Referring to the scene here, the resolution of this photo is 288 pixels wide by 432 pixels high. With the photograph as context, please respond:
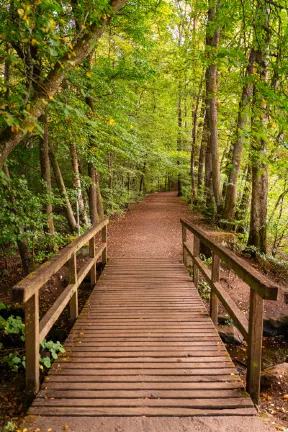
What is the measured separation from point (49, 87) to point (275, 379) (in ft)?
16.0

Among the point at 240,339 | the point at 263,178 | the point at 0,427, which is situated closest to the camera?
the point at 0,427

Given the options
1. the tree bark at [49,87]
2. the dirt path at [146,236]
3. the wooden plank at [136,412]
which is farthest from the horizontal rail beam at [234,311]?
the dirt path at [146,236]

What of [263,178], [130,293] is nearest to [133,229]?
[263,178]

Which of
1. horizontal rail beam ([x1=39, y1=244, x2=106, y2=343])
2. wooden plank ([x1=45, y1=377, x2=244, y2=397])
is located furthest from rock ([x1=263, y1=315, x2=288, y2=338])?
horizontal rail beam ([x1=39, y1=244, x2=106, y2=343])

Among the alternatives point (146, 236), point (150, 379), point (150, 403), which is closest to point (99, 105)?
point (146, 236)

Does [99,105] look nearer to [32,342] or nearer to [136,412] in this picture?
[32,342]

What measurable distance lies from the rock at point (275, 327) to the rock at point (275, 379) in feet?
9.02

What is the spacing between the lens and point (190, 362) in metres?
3.58

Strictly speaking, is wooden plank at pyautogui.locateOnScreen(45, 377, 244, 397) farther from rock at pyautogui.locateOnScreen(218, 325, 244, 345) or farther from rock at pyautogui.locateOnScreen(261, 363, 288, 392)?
rock at pyautogui.locateOnScreen(218, 325, 244, 345)

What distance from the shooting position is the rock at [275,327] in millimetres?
6465

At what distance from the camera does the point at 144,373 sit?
11.1 ft

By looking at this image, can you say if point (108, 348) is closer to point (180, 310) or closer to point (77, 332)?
point (77, 332)

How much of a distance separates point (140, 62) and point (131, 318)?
7734 mm

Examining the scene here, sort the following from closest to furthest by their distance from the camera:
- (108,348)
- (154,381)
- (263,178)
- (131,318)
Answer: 1. (154,381)
2. (108,348)
3. (131,318)
4. (263,178)
